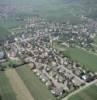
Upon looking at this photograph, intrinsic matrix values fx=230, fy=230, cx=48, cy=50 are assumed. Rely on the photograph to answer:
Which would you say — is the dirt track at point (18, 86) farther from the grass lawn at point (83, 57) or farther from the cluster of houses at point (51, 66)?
the grass lawn at point (83, 57)

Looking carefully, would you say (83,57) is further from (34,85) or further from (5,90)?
(5,90)

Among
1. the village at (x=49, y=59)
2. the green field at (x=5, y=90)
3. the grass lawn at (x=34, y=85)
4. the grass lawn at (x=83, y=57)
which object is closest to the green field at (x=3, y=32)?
the village at (x=49, y=59)

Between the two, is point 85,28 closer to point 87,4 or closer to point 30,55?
point 30,55

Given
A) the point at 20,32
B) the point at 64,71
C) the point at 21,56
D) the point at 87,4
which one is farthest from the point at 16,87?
the point at 87,4

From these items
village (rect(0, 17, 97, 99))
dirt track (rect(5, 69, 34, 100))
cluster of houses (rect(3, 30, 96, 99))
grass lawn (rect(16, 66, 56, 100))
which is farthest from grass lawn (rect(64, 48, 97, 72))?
dirt track (rect(5, 69, 34, 100))

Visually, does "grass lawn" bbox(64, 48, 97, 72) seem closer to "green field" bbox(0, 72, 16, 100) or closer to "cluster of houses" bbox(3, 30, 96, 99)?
"cluster of houses" bbox(3, 30, 96, 99)

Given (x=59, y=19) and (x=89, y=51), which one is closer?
(x=89, y=51)
